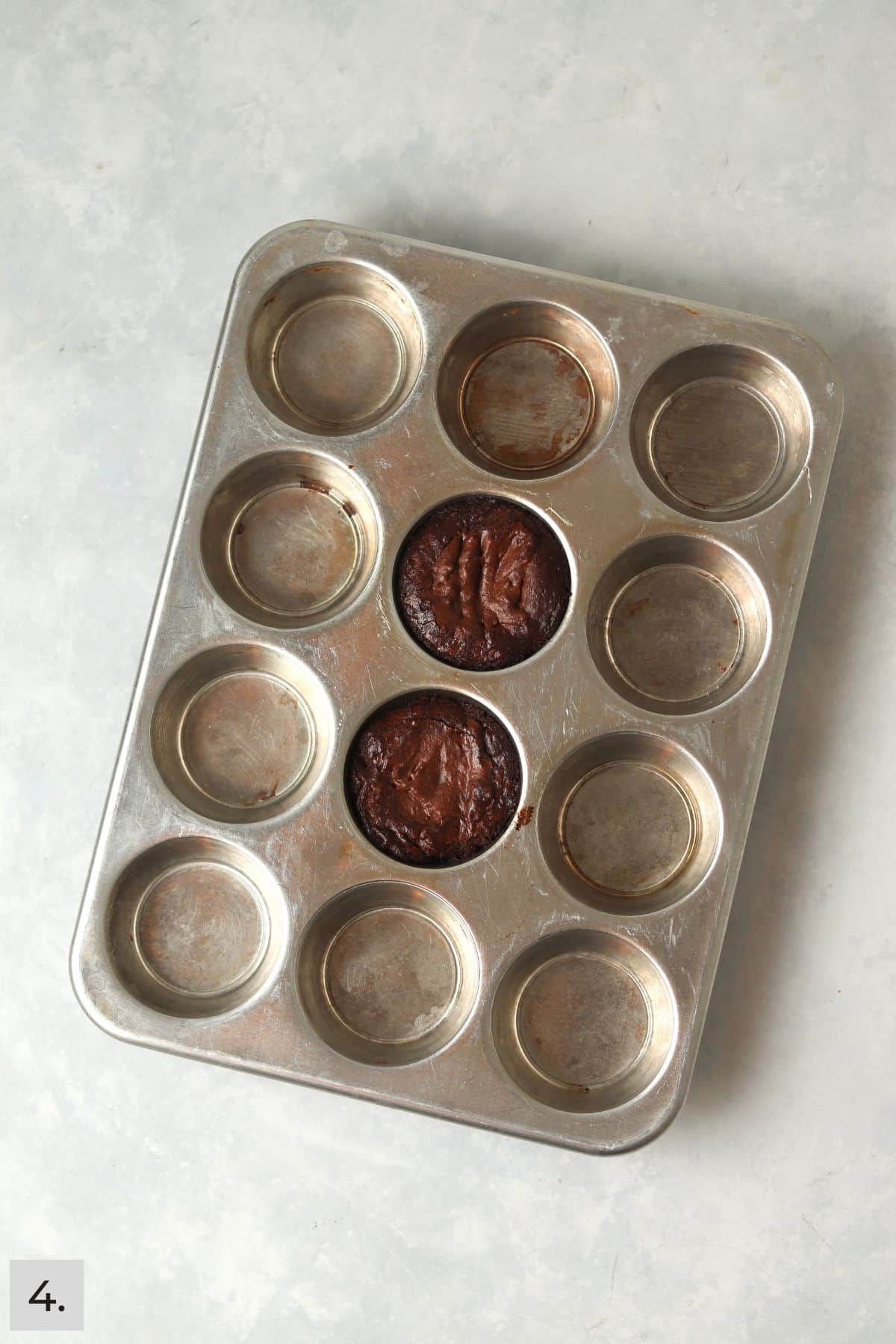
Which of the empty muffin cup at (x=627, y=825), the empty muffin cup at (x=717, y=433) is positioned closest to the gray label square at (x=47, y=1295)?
the empty muffin cup at (x=627, y=825)

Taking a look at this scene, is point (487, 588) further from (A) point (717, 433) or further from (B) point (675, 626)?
(A) point (717, 433)

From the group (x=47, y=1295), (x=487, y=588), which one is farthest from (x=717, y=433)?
(x=47, y=1295)

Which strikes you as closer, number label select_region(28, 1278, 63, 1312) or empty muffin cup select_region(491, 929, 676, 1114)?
empty muffin cup select_region(491, 929, 676, 1114)

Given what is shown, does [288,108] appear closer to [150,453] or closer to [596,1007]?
[150,453]

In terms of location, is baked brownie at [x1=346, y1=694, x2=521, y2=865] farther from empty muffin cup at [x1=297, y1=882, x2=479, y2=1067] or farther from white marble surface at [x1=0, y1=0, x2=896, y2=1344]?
white marble surface at [x1=0, y1=0, x2=896, y2=1344]

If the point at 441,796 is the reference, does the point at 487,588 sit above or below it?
above

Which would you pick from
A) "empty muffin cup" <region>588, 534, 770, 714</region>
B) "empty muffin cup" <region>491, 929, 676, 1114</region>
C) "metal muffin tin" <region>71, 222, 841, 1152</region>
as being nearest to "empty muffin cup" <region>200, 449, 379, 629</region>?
"metal muffin tin" <region>71, 222, 841, 1152</region>

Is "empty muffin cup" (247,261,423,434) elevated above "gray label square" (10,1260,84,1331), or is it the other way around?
"empty muffin cup" (247,261,423,434)
